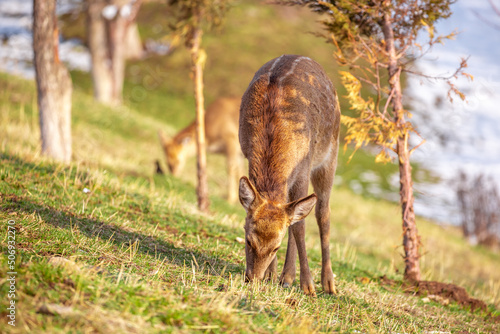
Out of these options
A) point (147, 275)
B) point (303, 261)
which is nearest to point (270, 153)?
point (303, 261)

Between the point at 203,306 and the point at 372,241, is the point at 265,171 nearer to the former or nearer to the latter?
the point at 203,306

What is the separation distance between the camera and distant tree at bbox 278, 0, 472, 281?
7656 millimetres

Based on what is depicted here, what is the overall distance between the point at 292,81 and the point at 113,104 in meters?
16.9

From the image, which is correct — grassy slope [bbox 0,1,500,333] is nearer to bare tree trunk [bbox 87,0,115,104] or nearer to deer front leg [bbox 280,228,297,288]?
deer front leg [bbox 280,228,297,288]

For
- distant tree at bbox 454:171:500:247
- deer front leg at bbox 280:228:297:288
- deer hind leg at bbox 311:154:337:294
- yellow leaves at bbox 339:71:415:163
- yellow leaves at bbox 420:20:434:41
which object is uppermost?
yellow leaves at bbox 420:20:434:41

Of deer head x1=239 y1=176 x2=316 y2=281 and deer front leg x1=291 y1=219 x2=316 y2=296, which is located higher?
deer head x1=239 y1=176 x2=316 y2=281

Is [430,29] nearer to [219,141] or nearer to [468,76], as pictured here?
[468,76]

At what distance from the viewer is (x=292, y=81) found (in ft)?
19.7

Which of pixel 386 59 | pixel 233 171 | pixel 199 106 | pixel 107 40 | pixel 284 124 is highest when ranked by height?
pixel 107 40

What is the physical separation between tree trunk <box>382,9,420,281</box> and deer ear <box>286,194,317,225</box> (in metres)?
3.35

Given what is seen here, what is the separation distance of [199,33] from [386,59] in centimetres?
386

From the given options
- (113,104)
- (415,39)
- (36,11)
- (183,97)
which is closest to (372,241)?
(415,39)

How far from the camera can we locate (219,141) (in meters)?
14.9

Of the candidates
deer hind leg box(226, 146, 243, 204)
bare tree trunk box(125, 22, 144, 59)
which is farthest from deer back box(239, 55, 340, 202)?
bare tree trunk box(125, 22, 144, 59)
